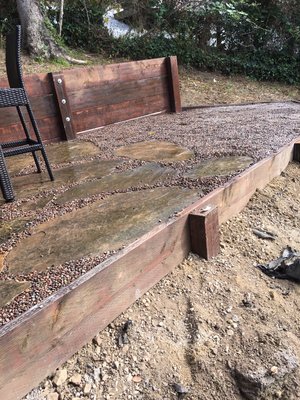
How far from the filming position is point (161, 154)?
9.72 feet

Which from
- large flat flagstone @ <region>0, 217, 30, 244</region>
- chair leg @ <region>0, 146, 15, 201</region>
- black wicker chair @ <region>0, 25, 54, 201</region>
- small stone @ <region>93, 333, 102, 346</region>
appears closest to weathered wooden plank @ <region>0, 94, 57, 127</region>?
black wicker chair @ <region>0, 25, 54, 201</region>

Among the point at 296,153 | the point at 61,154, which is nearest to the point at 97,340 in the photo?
the point at 61,154

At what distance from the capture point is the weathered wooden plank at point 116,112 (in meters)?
4.09

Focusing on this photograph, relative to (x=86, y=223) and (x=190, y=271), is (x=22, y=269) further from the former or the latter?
(x=190, y=271)

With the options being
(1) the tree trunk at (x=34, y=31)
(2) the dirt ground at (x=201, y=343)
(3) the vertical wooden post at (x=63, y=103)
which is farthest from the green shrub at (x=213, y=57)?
(2) the dirt ground at (x=201, y=343)

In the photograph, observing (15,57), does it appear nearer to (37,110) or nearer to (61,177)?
(61,177)

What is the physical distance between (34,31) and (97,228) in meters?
6.79

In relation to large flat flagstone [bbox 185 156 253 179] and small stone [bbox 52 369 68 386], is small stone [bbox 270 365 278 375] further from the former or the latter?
large flat flagstone [bbox 185 156 253 179]

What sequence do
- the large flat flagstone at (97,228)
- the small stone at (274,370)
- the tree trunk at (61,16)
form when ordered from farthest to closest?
the tree trunk at (61,16) → the large flat flagstone at (97,228) → the small stone at (274,370)

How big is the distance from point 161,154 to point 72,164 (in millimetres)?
703

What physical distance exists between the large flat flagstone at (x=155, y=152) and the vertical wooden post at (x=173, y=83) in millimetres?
1895

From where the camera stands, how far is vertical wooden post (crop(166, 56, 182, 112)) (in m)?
4.96

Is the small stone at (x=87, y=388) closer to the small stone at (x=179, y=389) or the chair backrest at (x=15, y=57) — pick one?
the small stone at (x=179, y=389)

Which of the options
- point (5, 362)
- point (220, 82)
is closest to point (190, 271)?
point (5, 362)
